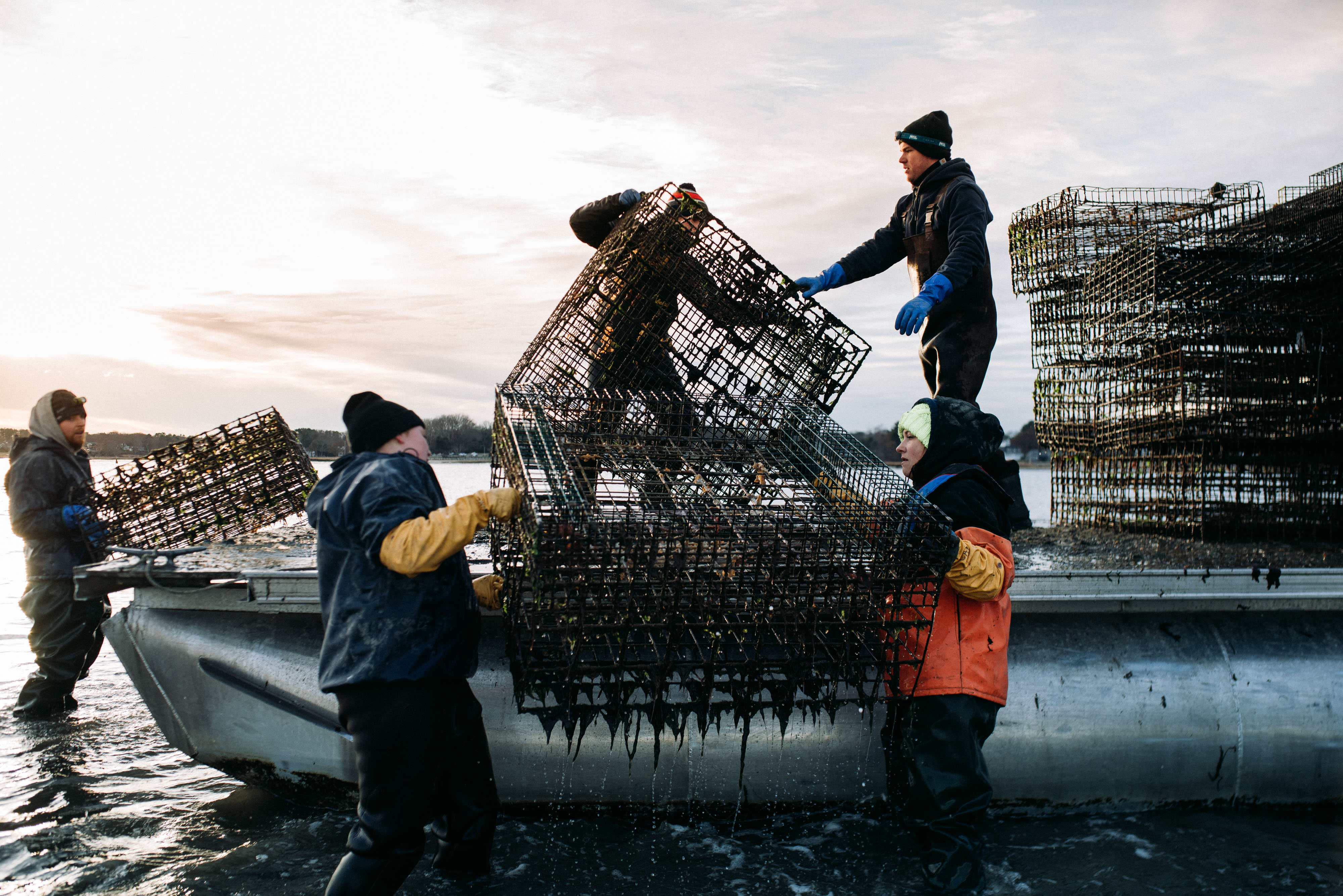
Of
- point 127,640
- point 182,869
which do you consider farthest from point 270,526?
point 182,869

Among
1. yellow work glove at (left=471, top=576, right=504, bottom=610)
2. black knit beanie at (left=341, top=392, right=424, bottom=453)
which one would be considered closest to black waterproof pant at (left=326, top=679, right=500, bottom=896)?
yellow work glove at (left=471, top=576, right=504, bottom=610)

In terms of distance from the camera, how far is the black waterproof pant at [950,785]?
2900 millimetres

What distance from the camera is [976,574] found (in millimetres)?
2828

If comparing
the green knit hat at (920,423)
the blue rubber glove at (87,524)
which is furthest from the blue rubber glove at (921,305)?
the blue rubber glove at (87,524)

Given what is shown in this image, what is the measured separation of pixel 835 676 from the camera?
273 cm

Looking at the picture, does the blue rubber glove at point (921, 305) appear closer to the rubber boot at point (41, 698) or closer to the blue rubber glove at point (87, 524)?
the blue rubber glove at point (87, 524)

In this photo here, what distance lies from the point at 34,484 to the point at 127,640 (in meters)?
1.95

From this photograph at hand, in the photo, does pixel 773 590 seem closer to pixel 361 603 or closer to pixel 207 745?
pixel 361 603

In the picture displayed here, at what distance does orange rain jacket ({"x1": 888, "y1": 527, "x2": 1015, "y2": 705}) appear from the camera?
2914 mm

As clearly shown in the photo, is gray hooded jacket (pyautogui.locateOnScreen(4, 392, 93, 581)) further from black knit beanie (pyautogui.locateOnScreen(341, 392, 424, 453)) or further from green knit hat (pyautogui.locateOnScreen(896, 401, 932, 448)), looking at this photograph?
green knit hat (pyautogui.locateOnScreen(896, 401, 932, 448))

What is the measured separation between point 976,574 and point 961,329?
201cm

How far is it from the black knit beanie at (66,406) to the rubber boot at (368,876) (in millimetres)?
4046

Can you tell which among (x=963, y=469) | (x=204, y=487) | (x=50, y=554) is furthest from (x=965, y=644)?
(x=50, y=554)

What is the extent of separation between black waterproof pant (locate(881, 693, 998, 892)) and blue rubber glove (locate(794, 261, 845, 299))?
238 centimetres
